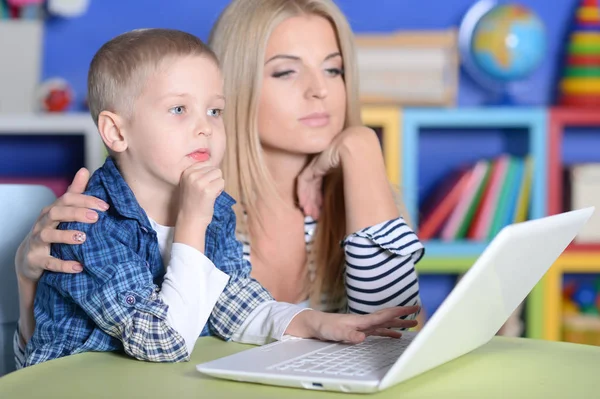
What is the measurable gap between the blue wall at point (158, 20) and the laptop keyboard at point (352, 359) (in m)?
2.01

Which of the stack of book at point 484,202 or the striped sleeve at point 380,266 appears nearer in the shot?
the striped sleeve at point 380,266

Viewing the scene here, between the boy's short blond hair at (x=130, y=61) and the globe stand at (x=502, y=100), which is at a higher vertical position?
the globe stand at (x=502, y=100)

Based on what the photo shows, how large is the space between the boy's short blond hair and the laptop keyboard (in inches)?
17.2

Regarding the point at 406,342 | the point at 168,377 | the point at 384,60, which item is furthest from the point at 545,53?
the point at 168,377

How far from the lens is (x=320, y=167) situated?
1607mm

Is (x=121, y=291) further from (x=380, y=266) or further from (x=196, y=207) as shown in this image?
→ (x=380, y=266)

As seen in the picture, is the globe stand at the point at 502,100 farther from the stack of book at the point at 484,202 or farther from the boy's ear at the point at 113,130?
the boy's ear at the point at 113,130

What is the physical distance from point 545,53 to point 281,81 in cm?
167

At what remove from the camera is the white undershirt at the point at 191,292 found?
1.06 metres

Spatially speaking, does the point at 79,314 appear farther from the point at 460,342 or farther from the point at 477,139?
the point at 477,139

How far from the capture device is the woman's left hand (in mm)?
1577

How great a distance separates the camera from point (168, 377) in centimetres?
96

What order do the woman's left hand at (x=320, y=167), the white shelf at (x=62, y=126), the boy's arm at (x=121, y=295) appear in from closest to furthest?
Answer: 1. the boy's arm at (x=121, y=295)
2. the woman's left hand at (x=320, y=167)
3. the white shelf at (x=62, y=126)

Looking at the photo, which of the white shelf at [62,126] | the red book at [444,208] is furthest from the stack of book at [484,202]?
the white shelf at [62,126]
